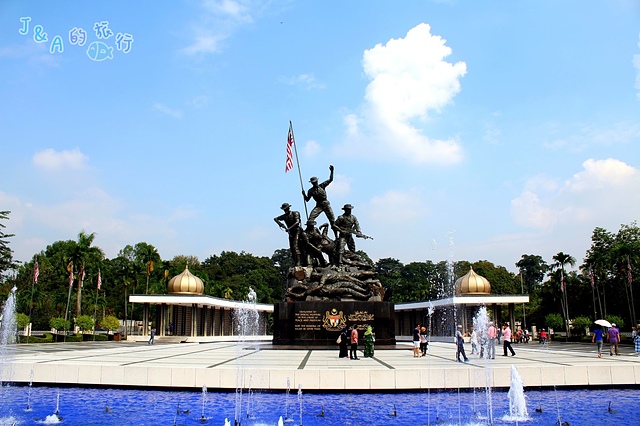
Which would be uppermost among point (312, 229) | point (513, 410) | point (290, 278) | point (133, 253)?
point (133, 253)

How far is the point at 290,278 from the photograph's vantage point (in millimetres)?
24547

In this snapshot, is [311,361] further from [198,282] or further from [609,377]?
[198,282]

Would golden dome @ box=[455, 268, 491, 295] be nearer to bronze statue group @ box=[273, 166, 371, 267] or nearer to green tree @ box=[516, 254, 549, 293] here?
bronze statue group @ box=[273, 166, 371, 267]

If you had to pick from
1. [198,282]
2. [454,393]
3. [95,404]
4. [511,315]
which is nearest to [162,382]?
[95,404]

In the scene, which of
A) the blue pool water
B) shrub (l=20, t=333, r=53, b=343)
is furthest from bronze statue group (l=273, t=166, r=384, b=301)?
shrub (l=20, t=333, r=53, b=343)

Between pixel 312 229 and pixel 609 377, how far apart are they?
14370 millimetres

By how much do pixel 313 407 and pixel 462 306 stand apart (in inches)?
1215

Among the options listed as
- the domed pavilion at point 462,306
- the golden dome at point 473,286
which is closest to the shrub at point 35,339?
the domed pavilion at point 462,306

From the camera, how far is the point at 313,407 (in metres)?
10.7

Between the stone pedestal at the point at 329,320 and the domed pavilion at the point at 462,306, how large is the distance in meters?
16.6

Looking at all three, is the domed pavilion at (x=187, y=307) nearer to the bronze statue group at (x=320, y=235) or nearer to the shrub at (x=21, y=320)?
the shrub at (x=21, y=320)

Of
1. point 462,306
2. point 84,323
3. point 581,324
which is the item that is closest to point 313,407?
point 462,306

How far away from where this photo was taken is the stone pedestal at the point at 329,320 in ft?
72.4

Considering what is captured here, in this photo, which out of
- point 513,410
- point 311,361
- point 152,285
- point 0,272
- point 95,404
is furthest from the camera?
point 152,285
